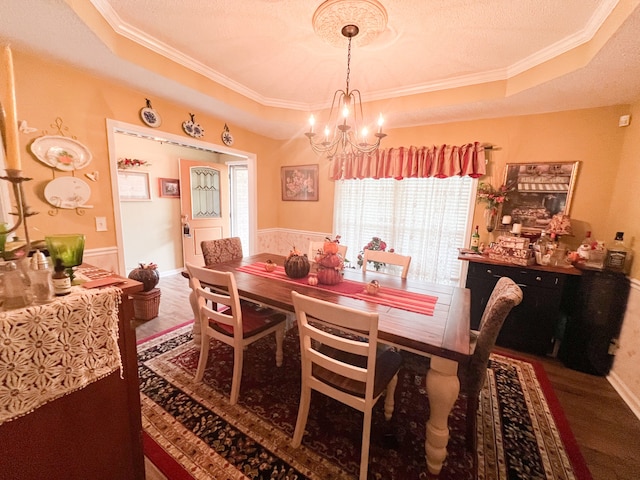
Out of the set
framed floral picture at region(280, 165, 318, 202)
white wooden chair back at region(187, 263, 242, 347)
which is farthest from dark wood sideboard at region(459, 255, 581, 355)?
framed floral picture at region(280, 165, 318, 202)

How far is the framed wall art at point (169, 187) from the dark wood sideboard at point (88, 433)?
12.4 feet

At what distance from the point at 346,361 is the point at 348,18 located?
2.09m

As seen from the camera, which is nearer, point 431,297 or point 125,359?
point 125,359

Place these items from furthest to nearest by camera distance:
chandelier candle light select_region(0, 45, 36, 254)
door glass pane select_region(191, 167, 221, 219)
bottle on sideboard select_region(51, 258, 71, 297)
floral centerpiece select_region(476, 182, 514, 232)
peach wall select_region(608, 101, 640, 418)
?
1. door glass pane select_region(191, 167, 221, 219)
2. floral centerpiece select_region(476, 182, 514, 232)
3. peach wall select_region(608, 101, 640, 418)
4. bottle on sideboard select_region(51, 258, 71, 297)
5. chandelier candle light select_region(0, 45, 36, 254)

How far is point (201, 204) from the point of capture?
4621 millimetres

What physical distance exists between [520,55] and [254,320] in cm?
295

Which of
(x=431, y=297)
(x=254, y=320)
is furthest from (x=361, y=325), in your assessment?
(x=254, y=320)

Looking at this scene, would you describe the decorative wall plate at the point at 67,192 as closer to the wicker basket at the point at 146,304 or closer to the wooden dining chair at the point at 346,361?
the wicker basket at the point at 146,304

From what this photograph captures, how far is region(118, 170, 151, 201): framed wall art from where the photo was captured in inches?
148

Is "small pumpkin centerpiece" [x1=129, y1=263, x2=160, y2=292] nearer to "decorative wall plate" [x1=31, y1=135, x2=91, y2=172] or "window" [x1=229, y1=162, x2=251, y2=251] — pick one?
"decorative wall plate" [x1=31, y1=135, x2=91, y2=172]

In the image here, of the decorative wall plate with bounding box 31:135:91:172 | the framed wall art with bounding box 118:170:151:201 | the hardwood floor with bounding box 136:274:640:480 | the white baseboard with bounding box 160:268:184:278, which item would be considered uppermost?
the decorative wall plate with bounding box 31:135:91:172

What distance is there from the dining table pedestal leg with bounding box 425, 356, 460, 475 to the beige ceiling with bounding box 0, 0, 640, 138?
6.61ft

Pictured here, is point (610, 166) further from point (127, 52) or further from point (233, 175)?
point (233, 175)

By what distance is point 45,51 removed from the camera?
1.86 metres
